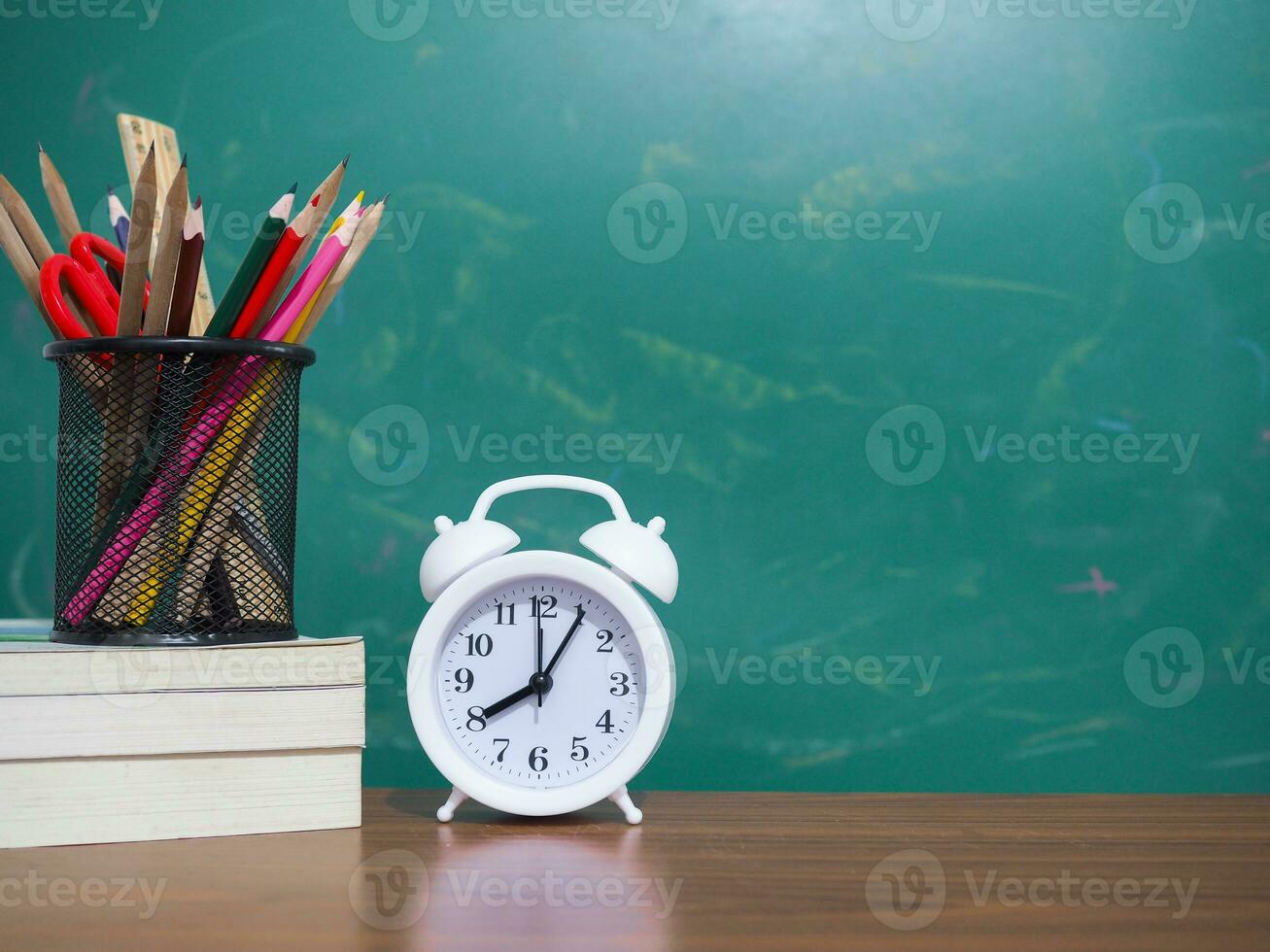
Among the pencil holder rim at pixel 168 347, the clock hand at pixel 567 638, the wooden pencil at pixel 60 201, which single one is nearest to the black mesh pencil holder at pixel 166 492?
the pencil holder rim at pixel 168 347

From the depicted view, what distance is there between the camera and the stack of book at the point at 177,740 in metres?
0.84

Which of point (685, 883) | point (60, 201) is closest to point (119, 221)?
point (60, 201)

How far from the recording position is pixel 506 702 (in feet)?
3.13

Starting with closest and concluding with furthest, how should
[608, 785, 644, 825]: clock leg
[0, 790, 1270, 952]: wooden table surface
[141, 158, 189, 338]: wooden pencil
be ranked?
[0, 790, 1270, 952]: wooden table surface → [141, 158, 189, 338]: wooden pencil → [608, 785, 644, 825]: clock leg

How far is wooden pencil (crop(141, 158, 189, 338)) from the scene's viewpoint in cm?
83

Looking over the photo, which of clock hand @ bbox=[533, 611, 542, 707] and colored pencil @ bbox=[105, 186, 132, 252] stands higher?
colored pencil @ bbox=[105, 186, 132, 252]

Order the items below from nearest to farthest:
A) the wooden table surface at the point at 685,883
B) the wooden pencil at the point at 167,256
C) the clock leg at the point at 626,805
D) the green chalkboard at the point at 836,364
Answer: the wooden table surface at the point at 685,883
the wooden pencil at the point at 167,256
the clock leg at the point at 626,805
the green chalkboard at the point at 836,364

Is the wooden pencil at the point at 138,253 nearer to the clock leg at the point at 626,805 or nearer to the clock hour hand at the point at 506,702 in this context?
the clock hour hand at the point at 506,702

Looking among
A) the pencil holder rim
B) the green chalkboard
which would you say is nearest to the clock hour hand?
the green chalkboard

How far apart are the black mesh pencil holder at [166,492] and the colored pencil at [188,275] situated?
0.08 feet

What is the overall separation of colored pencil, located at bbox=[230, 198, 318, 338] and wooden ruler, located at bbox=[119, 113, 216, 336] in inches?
3.6

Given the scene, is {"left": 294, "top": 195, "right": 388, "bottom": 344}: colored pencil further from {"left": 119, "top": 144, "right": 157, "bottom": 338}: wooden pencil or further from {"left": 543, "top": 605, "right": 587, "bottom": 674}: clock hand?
{"left": 543, "top": 605, "right": 587, "bottom": 674}: clock hand

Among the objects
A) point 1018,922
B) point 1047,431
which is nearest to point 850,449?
point 1047,431

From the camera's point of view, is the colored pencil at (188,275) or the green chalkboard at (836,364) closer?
the colored pencil at (188,275)
